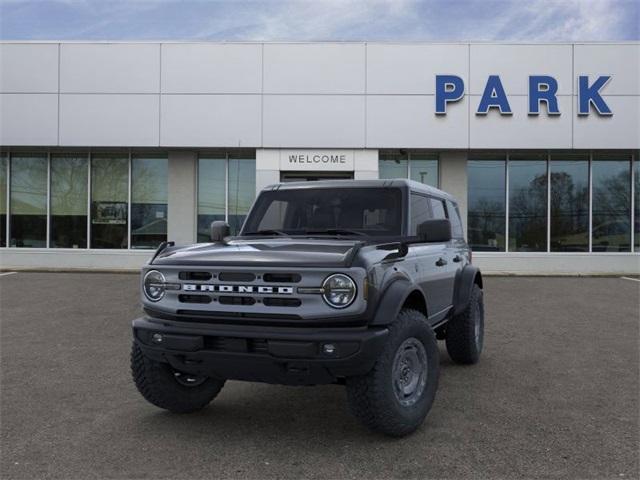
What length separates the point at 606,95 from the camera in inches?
612

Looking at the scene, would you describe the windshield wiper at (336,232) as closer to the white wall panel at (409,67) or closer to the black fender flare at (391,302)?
the black fender flare at (391,302)

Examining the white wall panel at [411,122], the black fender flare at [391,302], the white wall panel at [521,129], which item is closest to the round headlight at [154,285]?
the black fender flare at [391,302]

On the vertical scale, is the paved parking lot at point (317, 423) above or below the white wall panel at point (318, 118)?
below

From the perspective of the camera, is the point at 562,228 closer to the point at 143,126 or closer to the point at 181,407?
the point at 143,126

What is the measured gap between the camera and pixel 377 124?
15531 mm

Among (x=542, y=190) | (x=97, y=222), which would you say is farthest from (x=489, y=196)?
(x=97, y=222)

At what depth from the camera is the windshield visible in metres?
4.79

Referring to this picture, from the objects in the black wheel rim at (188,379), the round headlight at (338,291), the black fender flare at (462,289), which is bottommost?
the black wheel rim at (188,379)

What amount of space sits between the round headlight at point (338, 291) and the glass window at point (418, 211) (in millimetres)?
1432

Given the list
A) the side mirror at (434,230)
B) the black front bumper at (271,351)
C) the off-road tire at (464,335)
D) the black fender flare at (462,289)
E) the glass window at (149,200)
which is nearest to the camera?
the black front bumper at (271,351)

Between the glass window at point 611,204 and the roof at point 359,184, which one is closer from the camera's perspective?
the roof at point 359,184

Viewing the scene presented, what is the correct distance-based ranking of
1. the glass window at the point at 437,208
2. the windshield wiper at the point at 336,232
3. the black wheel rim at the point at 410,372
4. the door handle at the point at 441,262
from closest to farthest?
the black wheel rim at the point at 410,372 < the windshield wiper at the point at 336,232 < the door handle at the point at 441,262 < the glass window at the point at 437,208

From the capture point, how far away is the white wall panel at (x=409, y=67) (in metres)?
15.5

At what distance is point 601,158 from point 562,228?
2.37 m
